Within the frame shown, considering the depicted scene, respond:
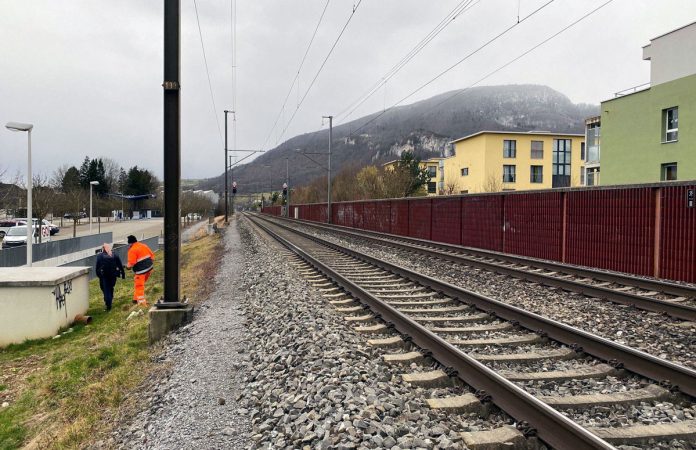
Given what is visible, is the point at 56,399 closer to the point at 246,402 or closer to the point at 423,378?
the point at 246,402

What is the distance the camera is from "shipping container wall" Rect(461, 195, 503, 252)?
18.8 m

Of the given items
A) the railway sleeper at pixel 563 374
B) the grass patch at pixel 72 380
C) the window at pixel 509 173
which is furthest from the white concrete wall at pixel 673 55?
the window at pixel 509 173

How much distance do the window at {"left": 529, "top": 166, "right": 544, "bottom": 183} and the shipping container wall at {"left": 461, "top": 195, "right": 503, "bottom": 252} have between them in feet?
168

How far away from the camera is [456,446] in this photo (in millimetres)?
3545

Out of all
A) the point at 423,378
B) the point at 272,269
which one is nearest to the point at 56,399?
the point at 423,378

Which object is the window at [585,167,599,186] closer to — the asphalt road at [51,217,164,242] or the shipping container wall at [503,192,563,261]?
the shipping container wall at [503,192,563,261]

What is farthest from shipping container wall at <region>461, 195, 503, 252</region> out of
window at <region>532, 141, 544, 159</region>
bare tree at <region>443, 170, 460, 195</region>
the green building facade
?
window at <region>532, 141, 544, 159</region>

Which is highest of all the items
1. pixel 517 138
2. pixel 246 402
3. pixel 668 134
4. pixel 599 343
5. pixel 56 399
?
pixel 517 138

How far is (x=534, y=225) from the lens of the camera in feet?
54.0

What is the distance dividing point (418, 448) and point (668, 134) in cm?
3463

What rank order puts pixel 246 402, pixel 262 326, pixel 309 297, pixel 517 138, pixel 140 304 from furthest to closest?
pixel 517 138
pixel 140 304
pixel 309 297
pixel 262 326
pixel 246 402

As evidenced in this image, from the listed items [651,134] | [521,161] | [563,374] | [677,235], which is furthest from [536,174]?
[563,374]

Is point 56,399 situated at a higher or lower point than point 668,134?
lower

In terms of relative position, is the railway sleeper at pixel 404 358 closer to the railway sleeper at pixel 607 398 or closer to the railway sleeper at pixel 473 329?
the railway sleeper at pixel 473 329
